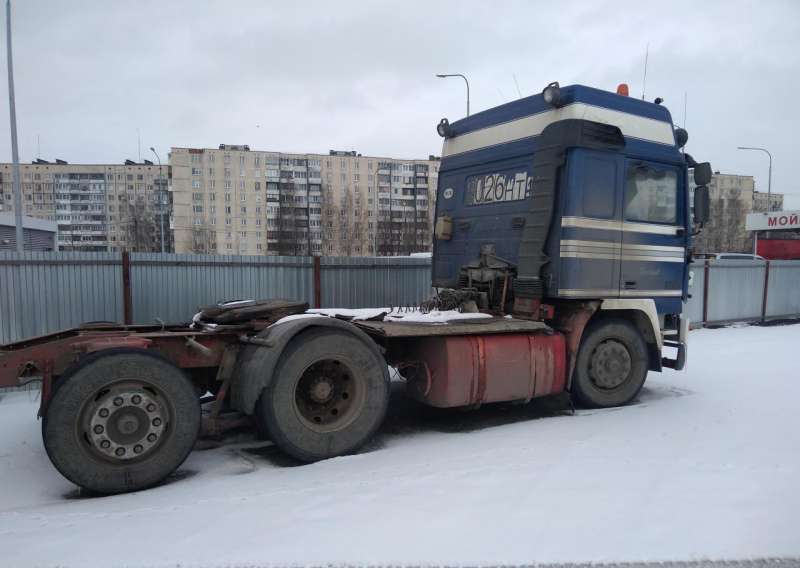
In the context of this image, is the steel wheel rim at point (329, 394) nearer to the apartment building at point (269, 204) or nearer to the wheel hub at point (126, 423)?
the wheel hub at point (126, 423)

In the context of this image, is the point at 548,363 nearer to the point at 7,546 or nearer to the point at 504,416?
the point at 504,416

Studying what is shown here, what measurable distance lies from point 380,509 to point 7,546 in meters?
2.14

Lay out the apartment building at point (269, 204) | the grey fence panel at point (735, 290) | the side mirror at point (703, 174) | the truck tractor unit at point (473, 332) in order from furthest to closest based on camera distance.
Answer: the apartment building at point (269, 204), the grey fence panel at point (735, 290), the side mirror at point (703, 174), the truck tractor unit at point (473, 332)

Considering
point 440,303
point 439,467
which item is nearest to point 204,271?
point 440,303

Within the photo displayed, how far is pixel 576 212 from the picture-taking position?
19.2ft

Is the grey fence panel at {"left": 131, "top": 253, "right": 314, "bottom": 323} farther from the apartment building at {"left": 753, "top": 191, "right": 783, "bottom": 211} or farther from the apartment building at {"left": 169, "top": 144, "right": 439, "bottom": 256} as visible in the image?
the apartment building at {"left": 753, "top": 191, "right": 783, "bottom": 211}

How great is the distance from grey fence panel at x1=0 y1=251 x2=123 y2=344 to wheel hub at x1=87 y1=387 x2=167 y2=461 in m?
4.49

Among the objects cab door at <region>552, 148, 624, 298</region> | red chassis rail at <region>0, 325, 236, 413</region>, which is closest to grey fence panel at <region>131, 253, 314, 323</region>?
red chassis rail at <region>0, 325, 236, 413</region>

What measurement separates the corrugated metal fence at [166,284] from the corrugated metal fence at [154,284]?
0.04 feet

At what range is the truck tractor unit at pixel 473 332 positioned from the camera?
4.00 m

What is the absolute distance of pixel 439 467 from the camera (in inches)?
168

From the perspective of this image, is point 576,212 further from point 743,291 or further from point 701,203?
point 743,291

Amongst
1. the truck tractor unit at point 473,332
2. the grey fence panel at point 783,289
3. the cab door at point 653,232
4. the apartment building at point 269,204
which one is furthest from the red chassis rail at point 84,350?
the apartment building at point 269,204

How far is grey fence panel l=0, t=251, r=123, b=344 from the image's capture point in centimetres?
738
